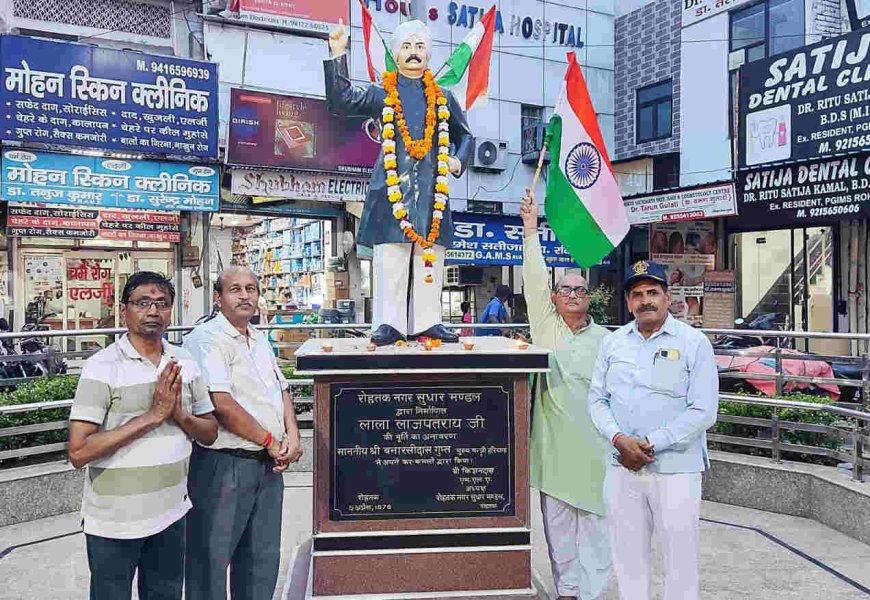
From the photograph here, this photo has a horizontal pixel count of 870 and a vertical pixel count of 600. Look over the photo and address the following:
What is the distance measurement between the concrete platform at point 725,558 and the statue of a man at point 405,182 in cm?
153

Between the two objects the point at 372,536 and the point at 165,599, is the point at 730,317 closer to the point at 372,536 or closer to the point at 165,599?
the point at 372,536

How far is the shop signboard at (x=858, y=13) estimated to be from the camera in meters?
10.9

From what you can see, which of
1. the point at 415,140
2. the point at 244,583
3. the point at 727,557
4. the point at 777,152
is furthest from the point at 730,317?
the point at 244,583

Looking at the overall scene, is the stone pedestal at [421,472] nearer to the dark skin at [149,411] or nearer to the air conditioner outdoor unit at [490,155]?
the dark skin at [149,411]

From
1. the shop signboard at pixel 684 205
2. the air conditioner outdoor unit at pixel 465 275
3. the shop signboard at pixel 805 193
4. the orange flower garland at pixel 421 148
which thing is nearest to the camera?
the orange flower garland at pixel 421 148

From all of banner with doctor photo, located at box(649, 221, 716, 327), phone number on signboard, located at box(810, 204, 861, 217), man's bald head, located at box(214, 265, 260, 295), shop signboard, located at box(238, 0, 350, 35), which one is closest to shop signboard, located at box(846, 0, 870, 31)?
phone number on signboard, located at box(810, 204, 861, 217)

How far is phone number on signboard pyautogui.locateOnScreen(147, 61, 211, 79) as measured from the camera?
462 inches

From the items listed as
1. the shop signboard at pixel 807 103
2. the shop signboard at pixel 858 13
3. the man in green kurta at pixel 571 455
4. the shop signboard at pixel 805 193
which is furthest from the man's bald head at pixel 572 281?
the shop signboard at pixel 858 13

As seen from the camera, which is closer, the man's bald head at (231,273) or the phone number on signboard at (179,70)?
the man's bald head at (231,273)

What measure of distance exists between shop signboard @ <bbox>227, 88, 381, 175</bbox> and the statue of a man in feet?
28.9

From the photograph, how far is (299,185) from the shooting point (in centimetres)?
1339

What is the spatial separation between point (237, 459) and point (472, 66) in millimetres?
3209

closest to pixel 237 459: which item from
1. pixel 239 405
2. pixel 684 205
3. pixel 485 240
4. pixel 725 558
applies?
pixel 239 405

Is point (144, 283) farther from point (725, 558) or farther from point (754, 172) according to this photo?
point (754, 172)
